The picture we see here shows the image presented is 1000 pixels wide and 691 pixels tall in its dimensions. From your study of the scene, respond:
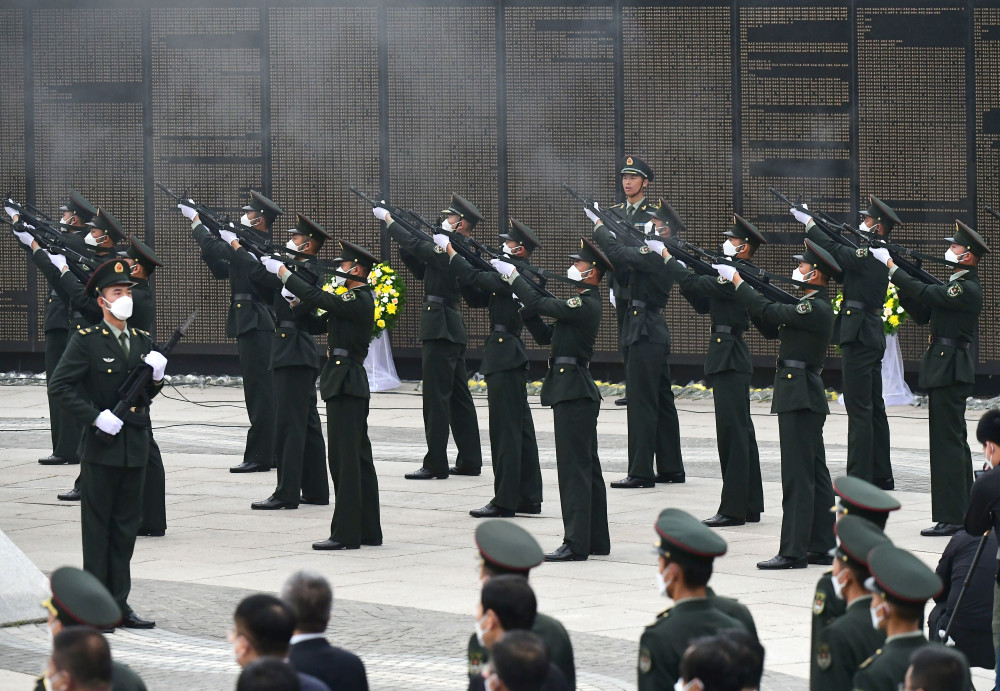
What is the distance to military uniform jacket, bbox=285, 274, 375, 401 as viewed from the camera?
11188 mm

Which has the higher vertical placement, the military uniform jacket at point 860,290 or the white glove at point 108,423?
the military uniform jacket at point 860,290

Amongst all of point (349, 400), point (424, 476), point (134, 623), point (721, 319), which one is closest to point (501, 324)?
point (721, 319)

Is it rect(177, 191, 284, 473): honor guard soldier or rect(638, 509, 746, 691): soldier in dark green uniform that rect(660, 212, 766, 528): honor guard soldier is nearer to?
rect(177, 191, 284, 473): honor guard soldier

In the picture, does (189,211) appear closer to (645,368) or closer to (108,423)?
(645,368)

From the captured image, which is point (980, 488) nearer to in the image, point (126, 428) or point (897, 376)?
point (126, 428)

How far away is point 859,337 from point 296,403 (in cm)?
420

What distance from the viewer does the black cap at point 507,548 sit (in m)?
5.59

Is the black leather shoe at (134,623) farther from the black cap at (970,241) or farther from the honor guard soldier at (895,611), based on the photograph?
the black cap at (970,241)

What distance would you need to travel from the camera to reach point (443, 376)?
1390 centimetres

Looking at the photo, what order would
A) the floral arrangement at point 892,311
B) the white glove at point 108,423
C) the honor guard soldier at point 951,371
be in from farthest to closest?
1. the floral arrangement at point 892,311
2. the honor guard soldier at point 951,371
3. the white glove at point 108,423

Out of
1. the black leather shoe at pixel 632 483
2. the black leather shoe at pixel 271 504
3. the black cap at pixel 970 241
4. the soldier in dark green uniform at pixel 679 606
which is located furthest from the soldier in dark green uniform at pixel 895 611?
the black leather shoe at pixel 632 483

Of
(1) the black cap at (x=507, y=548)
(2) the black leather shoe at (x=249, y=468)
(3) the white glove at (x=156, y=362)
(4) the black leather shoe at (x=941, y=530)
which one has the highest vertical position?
(3) the white glove at (x=156, y=362)

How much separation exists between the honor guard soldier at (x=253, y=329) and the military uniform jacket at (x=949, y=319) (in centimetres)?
517

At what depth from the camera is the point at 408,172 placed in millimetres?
19438
